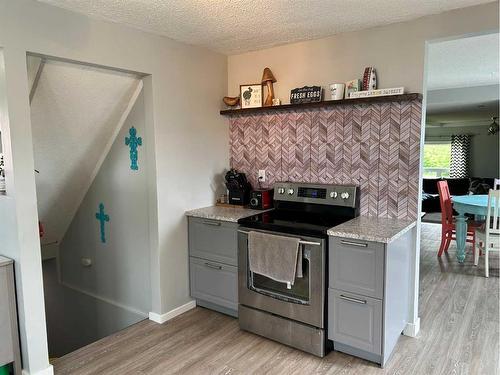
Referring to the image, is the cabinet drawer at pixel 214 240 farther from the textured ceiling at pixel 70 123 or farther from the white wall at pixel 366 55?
the white wall at pixel 366 55

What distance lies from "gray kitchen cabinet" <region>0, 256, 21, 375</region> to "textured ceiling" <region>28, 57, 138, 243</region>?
3.40 ft

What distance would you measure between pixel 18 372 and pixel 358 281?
2.10m

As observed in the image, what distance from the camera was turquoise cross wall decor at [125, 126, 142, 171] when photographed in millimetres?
2994

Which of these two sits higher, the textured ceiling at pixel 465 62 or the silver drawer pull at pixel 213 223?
the textured ceiling at pixel 465 62

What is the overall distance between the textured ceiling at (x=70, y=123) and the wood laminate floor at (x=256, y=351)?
1388 mm

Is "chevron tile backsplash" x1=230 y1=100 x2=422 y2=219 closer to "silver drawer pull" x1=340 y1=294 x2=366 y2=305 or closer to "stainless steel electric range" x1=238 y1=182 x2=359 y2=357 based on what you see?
"stainless steel electric range" x1=238 y1=182 x2=359 y2=357

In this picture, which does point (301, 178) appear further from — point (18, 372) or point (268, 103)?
point (18, 372)

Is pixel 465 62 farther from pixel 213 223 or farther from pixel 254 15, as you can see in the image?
pixel 213 223

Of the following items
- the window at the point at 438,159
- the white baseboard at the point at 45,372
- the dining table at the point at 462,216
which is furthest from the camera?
the window at the point at 438,159

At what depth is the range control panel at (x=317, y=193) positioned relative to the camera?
286cm

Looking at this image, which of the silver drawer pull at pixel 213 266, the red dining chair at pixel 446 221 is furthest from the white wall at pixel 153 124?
the red dining chair at pixel 446 221

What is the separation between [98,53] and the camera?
2.45 meters

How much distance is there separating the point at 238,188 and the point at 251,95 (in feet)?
2.73

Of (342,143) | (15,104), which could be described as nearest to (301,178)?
(342,143)
